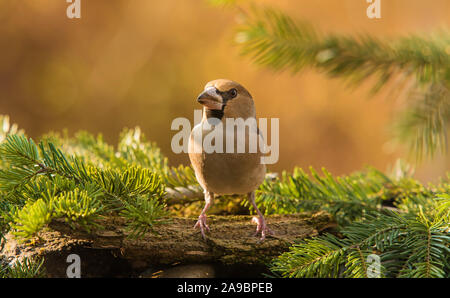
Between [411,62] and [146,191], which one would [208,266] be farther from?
[411,62]

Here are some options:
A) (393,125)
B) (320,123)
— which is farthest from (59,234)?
(320,123)

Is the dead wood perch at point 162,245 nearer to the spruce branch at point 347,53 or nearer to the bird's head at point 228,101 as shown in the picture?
the bird's head at point 228,101

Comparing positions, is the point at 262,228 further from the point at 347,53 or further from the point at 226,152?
the point at 347,53

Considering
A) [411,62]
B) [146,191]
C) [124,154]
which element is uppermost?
[411,62]

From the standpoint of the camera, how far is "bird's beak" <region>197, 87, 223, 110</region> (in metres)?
1.20

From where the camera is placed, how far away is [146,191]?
100 centimetres

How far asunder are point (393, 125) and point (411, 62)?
472mm

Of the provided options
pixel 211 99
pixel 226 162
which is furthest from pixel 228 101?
pixel 226 162

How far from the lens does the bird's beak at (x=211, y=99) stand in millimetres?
1202

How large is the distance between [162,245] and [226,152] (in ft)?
1.12

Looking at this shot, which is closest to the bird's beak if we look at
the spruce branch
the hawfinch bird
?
the hawfinch bird

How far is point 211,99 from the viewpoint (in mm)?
1219

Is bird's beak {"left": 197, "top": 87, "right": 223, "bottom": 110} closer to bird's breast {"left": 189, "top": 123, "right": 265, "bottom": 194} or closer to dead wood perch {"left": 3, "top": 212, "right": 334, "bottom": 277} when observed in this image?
bird's breast {"left": 189, "top": 123, "right": 265, "bottom": 194}

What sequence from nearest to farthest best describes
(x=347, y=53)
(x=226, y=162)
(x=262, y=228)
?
1. (x=262, y=228)
2. (x=226, y=162)
3. (x=347, y=53)
